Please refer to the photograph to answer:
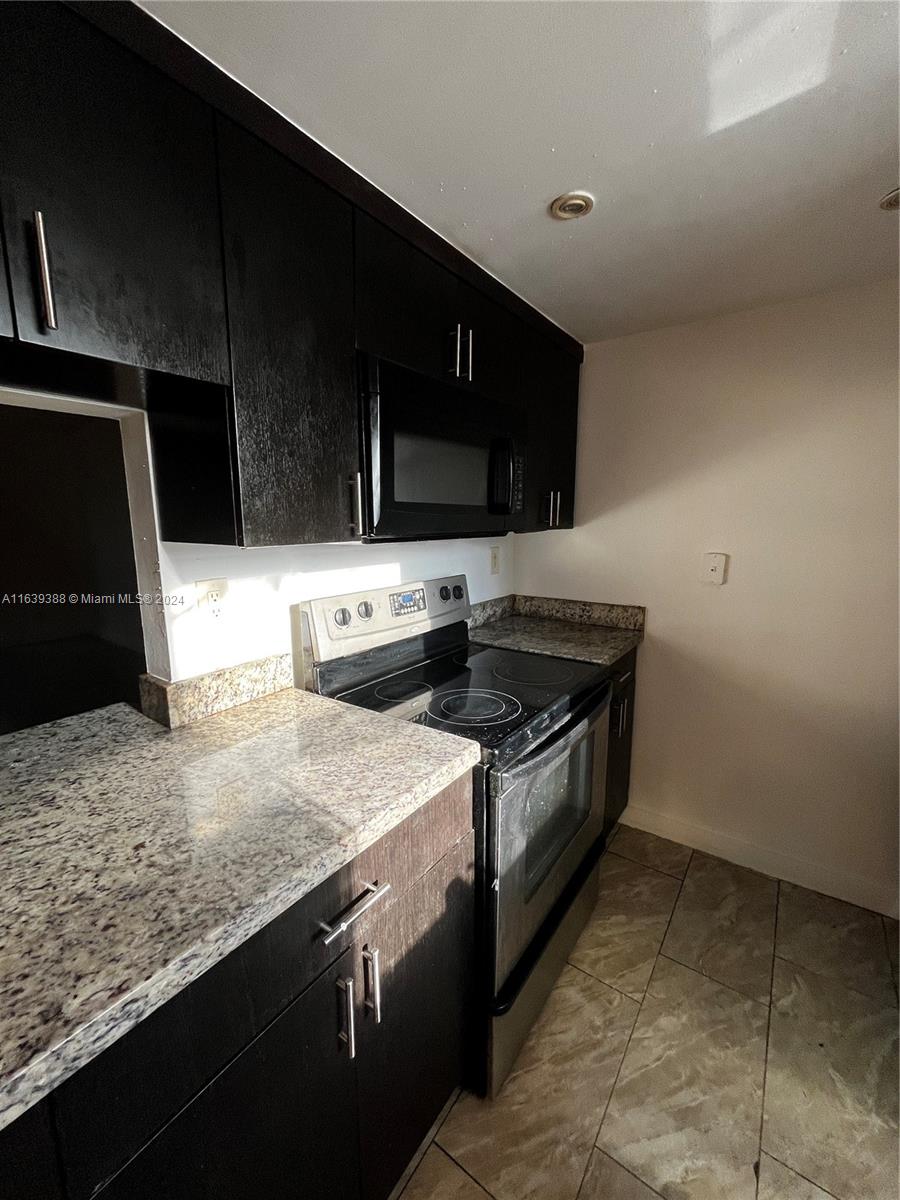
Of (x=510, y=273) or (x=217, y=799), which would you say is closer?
(x=217, y=799)

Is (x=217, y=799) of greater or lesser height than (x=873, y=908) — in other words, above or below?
above

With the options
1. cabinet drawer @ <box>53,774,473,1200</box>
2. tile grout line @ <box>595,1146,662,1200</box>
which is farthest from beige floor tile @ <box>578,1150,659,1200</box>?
cabinet drawer @ <box>53,774,473,1200</box>

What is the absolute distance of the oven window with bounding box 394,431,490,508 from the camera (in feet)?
4.02

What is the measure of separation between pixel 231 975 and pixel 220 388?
92 centimetres

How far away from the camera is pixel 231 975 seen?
63 cm

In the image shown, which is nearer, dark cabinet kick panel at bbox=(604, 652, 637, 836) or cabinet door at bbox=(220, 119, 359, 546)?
cabinet door at bbox=(220, 119, 359, 546)

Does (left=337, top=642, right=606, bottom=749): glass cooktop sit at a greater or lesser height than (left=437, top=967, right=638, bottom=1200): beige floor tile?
greater

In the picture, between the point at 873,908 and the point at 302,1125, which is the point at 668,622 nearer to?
the point at 873,908

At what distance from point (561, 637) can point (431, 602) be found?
23.0 inches

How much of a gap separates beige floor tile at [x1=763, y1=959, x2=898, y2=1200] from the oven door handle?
3.13 ft

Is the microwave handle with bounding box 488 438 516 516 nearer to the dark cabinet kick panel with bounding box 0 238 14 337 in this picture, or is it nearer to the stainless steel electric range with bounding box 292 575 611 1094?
the stainless steel electric range with bounding box 292 575 611 1094

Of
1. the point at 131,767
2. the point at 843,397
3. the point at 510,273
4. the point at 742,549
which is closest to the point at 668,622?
the point at 742,549

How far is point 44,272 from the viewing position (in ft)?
2.16

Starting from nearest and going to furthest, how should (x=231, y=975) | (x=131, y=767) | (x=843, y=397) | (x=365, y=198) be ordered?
(x=231, y=975), (x=131, y=767), (x=365, y=198), (x=843, y=397)
